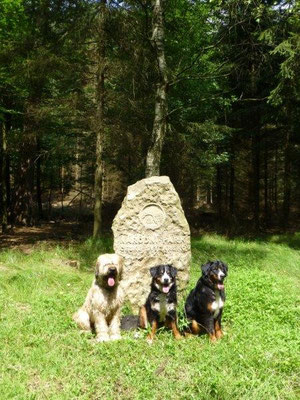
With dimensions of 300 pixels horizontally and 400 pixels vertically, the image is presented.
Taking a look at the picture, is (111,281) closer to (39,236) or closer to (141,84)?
(141,84)

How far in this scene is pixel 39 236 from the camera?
14.3m

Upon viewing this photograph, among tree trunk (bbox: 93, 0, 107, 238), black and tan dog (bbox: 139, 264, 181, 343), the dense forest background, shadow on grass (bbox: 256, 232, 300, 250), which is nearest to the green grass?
black and tan dog (bbox: 139, 264, 181, 343)

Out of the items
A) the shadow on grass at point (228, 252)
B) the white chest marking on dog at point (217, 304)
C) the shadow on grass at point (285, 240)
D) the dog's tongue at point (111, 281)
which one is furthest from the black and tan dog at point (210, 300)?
the shadow on grass at point (285, 240)

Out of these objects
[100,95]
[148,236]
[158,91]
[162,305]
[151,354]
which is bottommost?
[151,354]

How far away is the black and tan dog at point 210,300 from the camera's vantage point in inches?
194

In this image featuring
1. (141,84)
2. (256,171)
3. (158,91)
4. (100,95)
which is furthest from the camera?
(256,171)

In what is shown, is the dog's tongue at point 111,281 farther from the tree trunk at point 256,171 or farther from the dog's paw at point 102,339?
the tree trunk at point 256,171

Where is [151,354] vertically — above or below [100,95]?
below

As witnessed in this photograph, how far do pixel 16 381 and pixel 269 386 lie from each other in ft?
8.73

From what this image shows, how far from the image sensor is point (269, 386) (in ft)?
12.6

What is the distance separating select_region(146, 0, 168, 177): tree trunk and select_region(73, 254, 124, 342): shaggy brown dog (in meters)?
5.03

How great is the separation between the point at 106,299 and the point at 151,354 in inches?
37.3

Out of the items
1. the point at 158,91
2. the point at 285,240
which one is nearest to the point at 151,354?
the point at 158,91

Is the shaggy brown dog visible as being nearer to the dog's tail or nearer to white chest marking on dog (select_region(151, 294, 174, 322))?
the dog's tail
